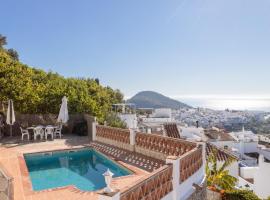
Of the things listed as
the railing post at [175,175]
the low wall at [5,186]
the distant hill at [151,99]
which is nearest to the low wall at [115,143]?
the railing post at [175,175]

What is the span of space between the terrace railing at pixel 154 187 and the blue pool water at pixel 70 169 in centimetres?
352

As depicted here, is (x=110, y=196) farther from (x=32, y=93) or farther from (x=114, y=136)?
(x=32, y=93)

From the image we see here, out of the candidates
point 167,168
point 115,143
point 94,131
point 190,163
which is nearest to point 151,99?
point 94,131

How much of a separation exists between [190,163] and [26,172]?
6.82m

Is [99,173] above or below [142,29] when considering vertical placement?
below

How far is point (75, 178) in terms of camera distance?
11.6 metres

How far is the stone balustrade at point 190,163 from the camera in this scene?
341 inches

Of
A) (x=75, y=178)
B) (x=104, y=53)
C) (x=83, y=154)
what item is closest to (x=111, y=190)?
(x=75, y=178)

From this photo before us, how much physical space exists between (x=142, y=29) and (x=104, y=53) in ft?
24.1

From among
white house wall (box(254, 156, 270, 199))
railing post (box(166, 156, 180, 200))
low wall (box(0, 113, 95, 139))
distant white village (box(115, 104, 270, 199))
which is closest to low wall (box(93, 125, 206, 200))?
railing post (box(166, 156, 180, 200))

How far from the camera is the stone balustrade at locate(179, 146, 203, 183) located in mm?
8667

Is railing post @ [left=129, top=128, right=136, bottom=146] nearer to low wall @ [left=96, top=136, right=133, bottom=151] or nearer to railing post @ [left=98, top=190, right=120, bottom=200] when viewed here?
low wall @ [left=96, top=136, right=133, bottom=151]

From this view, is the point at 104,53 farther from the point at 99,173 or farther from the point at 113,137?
the point at 99,173

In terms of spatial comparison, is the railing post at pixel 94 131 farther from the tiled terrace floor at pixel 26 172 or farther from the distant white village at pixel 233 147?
the distant white village at pixel 233 147
